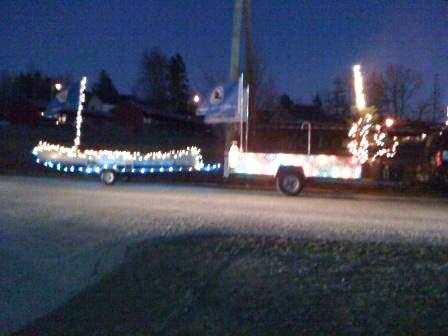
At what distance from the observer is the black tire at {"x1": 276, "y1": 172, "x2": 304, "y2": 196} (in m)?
23.3

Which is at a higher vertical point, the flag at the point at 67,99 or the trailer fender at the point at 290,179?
the flag at the point at 67,99

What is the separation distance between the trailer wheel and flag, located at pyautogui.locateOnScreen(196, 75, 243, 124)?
3.49 m

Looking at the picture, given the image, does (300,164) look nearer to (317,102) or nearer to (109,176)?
(109,176)

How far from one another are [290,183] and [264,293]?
1382cm

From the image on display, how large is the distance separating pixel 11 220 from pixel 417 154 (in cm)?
1069

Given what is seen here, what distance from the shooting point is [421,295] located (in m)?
9.59

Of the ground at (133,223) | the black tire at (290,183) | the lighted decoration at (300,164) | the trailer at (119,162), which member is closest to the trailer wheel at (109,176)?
the trailer at (119,162)

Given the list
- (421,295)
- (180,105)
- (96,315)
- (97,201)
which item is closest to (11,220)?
(97,201)

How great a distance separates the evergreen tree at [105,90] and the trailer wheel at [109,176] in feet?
219

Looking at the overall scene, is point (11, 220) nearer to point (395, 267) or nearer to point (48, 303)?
point (48, 303)

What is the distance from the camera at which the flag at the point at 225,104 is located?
84.7 feet

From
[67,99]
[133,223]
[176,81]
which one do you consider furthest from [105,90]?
[133,223]

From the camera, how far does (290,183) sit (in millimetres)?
23484

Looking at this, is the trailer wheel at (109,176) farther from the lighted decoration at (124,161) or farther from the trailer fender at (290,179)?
the trailer fender at (290,179)
